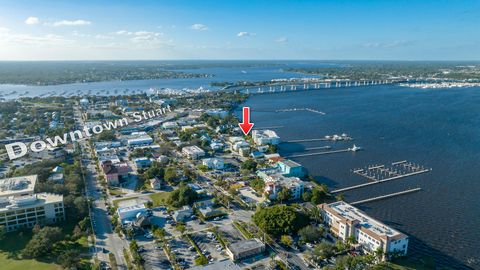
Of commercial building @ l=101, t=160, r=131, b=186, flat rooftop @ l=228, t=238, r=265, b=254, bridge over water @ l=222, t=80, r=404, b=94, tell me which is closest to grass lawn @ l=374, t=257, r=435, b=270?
flat rooftop @ l=228, t=238, r=265, b=254

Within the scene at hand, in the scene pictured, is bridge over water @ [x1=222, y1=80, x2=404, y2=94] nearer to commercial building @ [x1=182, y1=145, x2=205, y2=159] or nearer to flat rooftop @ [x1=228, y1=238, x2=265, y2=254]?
commercial building @ [x1=182, y1=145, x2=205, y2=159]

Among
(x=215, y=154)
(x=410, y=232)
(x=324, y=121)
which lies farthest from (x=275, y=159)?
(x=324, y=121)

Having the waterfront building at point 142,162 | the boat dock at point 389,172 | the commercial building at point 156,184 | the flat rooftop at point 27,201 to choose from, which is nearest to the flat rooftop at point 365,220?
the boat dock at point 389,172

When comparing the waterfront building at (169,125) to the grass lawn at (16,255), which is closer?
the grass lawn at (16,255)

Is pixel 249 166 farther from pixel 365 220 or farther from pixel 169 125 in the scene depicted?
pixel 169 125

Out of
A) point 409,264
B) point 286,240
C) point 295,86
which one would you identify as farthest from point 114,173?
point 295,86

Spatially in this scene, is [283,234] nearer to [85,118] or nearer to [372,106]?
[85,118]

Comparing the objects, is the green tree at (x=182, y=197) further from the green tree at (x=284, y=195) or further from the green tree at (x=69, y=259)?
the green tree at (x=69, y=259)
